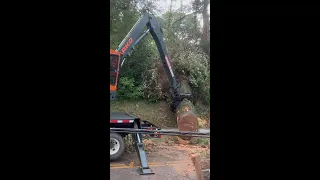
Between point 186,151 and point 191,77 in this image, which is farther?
point 191,77

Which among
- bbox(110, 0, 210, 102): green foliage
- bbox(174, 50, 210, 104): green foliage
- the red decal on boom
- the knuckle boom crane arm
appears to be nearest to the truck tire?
the knuckle boom crane arm

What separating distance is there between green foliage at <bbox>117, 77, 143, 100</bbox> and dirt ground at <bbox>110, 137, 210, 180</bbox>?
14.7 feet

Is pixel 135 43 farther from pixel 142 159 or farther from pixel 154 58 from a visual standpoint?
pixel 154 58

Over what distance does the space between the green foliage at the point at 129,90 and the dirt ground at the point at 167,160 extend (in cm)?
449

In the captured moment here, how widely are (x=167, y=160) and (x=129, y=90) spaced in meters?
6.76

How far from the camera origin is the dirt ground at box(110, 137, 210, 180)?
14.2 feet

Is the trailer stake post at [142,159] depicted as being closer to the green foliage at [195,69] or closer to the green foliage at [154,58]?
the green foliage at [154,58]

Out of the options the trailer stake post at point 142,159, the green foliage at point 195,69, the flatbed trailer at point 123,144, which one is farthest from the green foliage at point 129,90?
the trailer stake post at point 142,159

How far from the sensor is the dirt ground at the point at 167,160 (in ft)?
14.2
